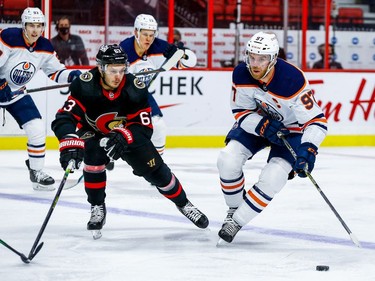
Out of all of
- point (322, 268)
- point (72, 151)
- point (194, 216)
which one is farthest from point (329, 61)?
point (322, 268)

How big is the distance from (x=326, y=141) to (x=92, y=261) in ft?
20.0

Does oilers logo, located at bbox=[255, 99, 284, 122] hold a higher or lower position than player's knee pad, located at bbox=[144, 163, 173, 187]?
higher

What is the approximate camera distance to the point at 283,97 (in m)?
4.44

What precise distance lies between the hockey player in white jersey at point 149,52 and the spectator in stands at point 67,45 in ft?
8.33

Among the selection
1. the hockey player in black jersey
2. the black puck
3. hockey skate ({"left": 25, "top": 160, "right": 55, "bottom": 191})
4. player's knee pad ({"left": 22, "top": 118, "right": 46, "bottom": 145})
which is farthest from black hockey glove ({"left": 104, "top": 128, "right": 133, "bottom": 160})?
player's knee pad ({"left": 22, "top": 118, "right": 46, "bottom": 145})

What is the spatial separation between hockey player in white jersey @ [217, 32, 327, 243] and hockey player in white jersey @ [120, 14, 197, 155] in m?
2.14

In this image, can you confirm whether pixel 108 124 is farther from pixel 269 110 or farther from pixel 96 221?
pixel 269 110

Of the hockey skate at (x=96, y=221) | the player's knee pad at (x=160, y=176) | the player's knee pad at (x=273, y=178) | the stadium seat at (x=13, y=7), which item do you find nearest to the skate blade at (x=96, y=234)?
the hockey skate at (x=96, y=221)

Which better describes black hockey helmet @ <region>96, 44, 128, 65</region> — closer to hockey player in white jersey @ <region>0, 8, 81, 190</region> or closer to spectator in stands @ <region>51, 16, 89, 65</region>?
hockey player in white jersey @ <region>0, 8, 81, 190</region>

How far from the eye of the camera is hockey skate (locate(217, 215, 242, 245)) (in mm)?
4395

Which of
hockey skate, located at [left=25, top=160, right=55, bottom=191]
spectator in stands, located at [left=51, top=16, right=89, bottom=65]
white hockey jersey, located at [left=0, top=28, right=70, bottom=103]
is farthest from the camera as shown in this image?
spectator in stands, located at [left=51, top=16, right=89, bottom=65]

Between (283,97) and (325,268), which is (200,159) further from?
(325,268)

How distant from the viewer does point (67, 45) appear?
9312 millimetres

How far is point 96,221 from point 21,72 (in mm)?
2331
